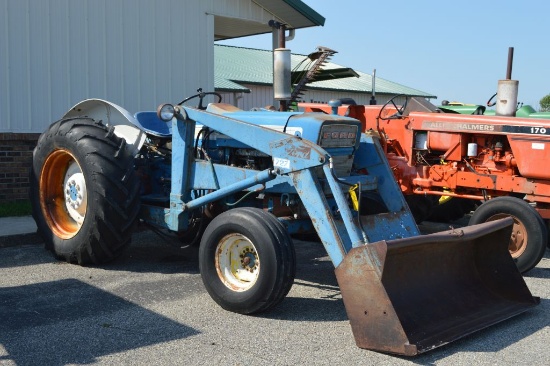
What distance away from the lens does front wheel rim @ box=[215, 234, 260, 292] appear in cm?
559

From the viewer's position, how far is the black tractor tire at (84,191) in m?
6.69

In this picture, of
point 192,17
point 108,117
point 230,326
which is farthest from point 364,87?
point 230,326

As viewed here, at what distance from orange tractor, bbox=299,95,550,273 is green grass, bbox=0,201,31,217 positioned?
14.7 feet

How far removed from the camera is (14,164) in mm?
10258

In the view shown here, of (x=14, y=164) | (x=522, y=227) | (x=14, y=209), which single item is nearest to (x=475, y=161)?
(x=522, y=227)

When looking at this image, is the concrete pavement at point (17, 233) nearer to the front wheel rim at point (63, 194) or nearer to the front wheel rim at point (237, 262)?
the front wheel rim at point (63, 194)

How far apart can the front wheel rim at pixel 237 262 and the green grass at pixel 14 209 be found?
15.9ft

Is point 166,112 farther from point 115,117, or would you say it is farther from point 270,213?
point 270,213

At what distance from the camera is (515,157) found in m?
8.05

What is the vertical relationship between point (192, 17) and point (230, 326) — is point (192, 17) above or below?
above

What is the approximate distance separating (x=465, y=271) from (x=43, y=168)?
4.47 m

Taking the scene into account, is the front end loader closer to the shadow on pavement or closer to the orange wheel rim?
the shadow on pavement

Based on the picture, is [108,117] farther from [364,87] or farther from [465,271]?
[364,87]

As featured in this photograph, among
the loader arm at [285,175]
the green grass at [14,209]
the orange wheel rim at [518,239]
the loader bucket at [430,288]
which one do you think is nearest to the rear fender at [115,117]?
the loader arm at [285,175]
